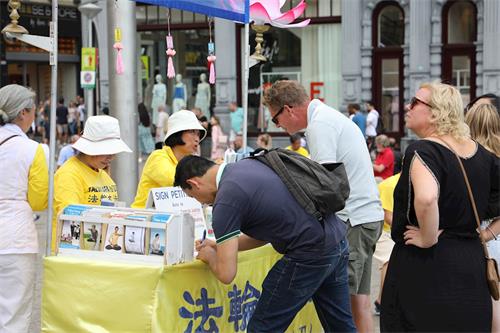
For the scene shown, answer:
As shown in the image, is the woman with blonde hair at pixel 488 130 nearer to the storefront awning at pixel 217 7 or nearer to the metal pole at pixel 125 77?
the storefront awning at pixel 217 7

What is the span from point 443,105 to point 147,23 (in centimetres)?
2240

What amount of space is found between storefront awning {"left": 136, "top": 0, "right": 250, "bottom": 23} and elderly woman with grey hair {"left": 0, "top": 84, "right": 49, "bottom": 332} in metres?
1.08

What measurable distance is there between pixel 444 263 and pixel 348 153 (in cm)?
148

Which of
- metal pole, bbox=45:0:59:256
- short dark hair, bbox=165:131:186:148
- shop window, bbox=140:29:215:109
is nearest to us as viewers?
metal pole, bbox=45:0:59:256

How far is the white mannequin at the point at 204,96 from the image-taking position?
25.0 m

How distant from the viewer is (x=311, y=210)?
4098mm

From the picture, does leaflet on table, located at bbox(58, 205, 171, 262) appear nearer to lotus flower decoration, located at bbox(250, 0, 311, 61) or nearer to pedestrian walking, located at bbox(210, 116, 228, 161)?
lotus flower decoration, located at bbox(250, 0, 311, 61)

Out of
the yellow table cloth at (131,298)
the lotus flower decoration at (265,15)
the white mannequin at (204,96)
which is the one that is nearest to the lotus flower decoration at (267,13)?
the lotus flower decoration at (265,15)

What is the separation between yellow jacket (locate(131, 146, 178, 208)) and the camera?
223 inches

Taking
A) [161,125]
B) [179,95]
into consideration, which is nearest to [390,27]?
[179,95]

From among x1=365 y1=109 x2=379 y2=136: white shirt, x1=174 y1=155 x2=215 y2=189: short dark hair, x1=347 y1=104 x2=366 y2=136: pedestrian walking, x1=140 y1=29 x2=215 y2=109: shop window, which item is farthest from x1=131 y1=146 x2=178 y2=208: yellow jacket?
x1=140 y1=29 x2=215 y2=109: shop window

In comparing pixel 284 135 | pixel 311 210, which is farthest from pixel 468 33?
pixel 311 210

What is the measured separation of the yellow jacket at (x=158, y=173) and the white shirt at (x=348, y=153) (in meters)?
0.97

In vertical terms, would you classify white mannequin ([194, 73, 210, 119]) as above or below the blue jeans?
above
